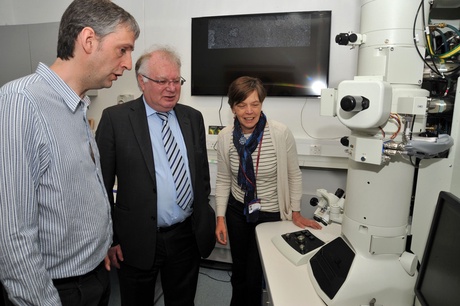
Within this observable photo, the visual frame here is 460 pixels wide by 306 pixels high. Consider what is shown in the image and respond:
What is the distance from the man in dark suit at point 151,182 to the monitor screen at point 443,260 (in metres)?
0.96

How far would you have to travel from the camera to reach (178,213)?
1433 millimetres

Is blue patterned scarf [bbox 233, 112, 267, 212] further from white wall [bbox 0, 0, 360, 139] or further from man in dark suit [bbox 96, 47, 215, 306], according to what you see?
white wall [bbox 0, 0, 360, 139]

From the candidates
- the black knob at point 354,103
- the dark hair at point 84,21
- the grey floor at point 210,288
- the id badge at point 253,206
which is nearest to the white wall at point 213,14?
the id badge at point 253,206

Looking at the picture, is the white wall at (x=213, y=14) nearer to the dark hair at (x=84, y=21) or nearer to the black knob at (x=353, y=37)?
the black knob at (x=353, y=37)

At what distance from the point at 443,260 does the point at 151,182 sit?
1.09 m

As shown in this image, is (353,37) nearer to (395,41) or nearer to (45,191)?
(395,41)

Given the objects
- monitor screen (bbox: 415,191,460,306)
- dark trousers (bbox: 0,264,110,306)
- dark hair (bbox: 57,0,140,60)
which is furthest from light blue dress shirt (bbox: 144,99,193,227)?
monitor screen (bbox: 415,191,460,306)

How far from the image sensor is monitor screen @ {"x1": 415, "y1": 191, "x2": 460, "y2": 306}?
2.27 feet

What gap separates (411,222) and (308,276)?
1.35 feet

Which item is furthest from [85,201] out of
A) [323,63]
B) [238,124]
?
[323,63]

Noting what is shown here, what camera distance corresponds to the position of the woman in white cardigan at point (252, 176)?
162 centimetres

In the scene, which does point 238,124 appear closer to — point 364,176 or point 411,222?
point 364,176

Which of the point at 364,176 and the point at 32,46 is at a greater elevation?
the point at 32,46

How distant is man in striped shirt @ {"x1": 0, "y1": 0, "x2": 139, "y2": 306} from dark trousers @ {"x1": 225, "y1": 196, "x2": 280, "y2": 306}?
835mm
